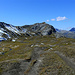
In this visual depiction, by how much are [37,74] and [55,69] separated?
7734 mm

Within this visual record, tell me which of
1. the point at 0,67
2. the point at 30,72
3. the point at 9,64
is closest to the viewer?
the point at 30,72

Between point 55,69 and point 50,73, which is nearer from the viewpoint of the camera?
point 50,73

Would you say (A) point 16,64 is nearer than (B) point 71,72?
No

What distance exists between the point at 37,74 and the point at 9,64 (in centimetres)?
1608

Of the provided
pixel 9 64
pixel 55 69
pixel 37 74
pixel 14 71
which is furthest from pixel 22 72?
pixel 55 69

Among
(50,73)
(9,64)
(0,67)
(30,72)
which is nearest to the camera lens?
(50,73)

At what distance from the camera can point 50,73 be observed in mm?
31969

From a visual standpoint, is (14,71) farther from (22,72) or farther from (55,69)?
(55,69)

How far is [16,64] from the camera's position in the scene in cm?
4134

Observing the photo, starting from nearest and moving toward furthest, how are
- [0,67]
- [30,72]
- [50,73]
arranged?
1. [50,73]
2. [30,72]
3. [0,67]

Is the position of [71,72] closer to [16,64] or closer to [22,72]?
[22,72]

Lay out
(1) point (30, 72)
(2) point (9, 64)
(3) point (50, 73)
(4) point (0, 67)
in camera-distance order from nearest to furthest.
→ (3) point (50, 73)
(1) point (30, 72)
(4) point (0, 67)
(2) point (9, 64)

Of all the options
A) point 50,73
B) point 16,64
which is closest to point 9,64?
point 16,64

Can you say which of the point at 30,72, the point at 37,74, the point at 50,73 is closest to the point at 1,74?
the point at 30,72
